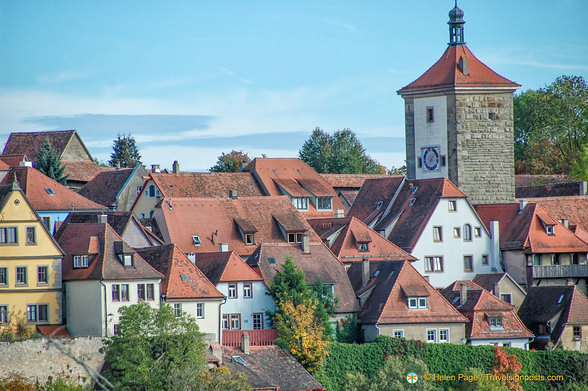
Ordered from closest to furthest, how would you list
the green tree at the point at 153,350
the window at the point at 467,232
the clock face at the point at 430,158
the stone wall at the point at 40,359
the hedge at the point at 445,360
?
the stone wall at the point at 40,359
the green tree at the point at 153,350
the hedge at the point at 445,360
the window at the point at 467,232
the clock face at the point at 430,158

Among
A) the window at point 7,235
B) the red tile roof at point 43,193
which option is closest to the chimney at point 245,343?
the window at point 7,235

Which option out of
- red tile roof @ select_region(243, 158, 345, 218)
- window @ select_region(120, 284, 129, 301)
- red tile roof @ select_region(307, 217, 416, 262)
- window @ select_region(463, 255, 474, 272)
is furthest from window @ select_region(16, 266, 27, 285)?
red tile roof @ select_region(243, 158, 345, 218)

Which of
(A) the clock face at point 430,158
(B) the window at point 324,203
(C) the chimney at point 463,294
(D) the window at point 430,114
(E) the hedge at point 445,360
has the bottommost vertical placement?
(E) the hedge at point 445,360

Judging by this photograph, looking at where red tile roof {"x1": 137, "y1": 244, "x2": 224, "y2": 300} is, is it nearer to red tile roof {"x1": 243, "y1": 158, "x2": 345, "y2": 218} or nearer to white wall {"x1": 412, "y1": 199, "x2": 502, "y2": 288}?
white wall {"x1": 412, "y1": 199, "x2": 502, "y2": 288}

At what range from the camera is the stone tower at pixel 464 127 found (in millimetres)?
79500

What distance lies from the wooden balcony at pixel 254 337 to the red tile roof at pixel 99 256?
4.38 m

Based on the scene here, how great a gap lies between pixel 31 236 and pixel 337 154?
5819cm

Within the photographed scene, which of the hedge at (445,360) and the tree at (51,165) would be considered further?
the tree at (51,165)

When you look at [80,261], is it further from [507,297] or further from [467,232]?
[467,232]

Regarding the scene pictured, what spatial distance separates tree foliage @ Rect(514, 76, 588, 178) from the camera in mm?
103250

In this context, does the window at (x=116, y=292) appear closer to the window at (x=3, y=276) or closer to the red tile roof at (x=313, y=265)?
the window at (x=3, y=276)

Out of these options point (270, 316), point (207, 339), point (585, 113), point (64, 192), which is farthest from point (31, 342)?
point (585, 113)

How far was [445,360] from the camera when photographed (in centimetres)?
6362

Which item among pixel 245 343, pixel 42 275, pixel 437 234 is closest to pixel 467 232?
pixel 437 234
